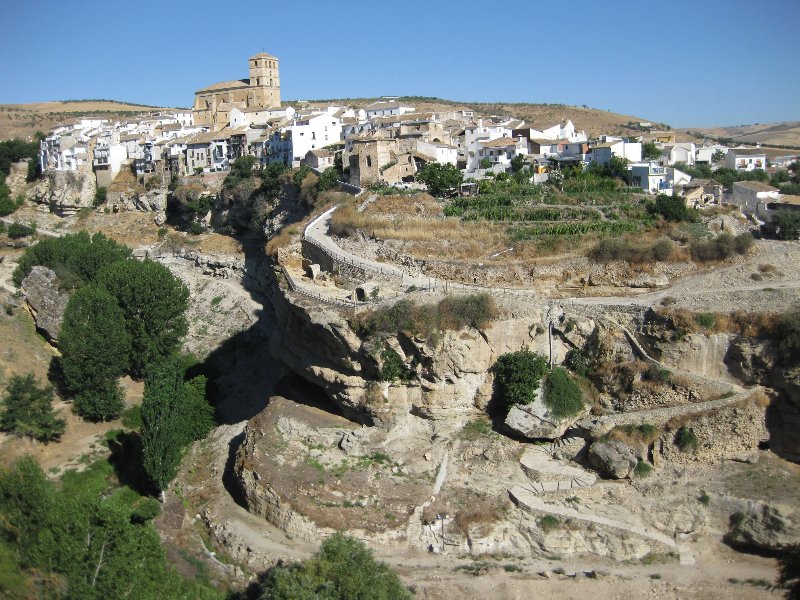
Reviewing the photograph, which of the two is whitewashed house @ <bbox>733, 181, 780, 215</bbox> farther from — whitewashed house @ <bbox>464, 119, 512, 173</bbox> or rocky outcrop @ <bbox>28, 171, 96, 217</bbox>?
rocky outcrop @ <bbox>28, 171, 96, 217</bbox>

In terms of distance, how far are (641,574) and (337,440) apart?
386 inches

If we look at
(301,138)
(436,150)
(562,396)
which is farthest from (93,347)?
(301,138)

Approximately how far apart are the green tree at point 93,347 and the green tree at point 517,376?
17055mm

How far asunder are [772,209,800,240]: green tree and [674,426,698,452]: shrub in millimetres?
14542

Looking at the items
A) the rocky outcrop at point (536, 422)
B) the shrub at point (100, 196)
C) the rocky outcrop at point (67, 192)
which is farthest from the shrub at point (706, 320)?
the rocky outcrop at point (67, 192)

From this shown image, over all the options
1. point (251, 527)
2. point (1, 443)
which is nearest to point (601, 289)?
point (251, 527)

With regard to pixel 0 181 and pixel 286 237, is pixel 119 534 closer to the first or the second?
pixel 286 237

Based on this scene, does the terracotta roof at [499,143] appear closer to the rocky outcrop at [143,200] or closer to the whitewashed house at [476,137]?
the whitewashed house at [476,137]

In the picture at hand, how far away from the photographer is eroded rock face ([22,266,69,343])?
36.6 m

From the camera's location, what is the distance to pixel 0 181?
65125 millimetres

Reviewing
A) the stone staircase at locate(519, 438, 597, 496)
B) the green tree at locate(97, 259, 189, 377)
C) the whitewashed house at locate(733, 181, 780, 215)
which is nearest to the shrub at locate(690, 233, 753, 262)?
the stone staircase at locate(519, 438, 597, 496)

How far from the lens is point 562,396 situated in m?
23.5

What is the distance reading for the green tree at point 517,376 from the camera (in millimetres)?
23281

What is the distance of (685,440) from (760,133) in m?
95.9
